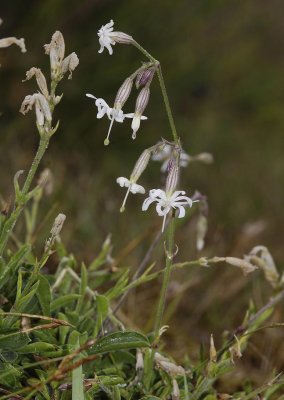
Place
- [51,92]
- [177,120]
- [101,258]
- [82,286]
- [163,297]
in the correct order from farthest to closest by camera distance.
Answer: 1. [177,120]
2. [101,258]
3. [82,286]
4. [163,297]
5. [51,92]

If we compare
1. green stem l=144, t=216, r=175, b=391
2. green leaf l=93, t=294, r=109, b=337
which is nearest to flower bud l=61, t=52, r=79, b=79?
green stem l=144, t=216, r=175, b=391

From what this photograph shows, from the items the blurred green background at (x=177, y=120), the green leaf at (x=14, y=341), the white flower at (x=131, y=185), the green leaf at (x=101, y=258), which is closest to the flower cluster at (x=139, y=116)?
the white flower at (x=131, y=185)

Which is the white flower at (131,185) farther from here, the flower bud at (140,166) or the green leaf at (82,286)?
the green leaf at (82,286)

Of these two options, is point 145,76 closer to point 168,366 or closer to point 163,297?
point 163,297

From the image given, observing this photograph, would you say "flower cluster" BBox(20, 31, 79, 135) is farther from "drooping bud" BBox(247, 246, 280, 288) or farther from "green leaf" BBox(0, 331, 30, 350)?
"drooping bud" BBox(247, 246, 280, 288)

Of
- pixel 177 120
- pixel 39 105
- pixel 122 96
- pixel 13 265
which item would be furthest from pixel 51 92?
pixel 177 120

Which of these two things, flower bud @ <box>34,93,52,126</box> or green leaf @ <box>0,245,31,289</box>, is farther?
green leaf @ <box>0,245,31,289</box>

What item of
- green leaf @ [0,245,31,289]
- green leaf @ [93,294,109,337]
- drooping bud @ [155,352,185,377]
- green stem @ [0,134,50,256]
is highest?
green stem @ [0,134,50,256]
